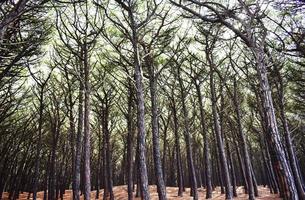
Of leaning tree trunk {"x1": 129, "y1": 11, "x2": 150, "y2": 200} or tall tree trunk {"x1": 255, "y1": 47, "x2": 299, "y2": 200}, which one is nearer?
tall tree trunk {"x1": 255, "y1": 47, "x2": 299, "y2": 200}

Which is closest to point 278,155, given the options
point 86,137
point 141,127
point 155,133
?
point 141,127

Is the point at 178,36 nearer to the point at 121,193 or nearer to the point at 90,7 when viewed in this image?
the point at 90,7

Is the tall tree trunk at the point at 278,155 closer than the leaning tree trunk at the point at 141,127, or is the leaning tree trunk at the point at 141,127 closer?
the tall tree trunk at the point at 278,155

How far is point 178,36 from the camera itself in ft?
45.6

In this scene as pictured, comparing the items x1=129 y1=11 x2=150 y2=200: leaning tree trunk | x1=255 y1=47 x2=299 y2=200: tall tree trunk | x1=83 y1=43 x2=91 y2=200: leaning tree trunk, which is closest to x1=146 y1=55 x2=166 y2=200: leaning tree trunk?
x1=129 y1=11 x2=150 y2=200: leaning tree trunk

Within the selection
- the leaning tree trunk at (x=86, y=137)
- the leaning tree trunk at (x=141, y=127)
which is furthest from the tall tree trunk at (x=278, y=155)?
the leaning tree trunk at (x=86, y=137)

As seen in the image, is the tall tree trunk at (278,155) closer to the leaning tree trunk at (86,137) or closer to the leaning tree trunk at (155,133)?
the leaning tree trunk at (155,133)

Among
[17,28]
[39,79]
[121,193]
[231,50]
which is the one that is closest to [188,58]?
[231,50]

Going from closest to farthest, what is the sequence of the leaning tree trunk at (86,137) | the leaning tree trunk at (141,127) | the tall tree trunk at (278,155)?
the tall tree trunk at (278,155), the leaning tree trunk at (141,127), the leaning tree trunk at (86,137)

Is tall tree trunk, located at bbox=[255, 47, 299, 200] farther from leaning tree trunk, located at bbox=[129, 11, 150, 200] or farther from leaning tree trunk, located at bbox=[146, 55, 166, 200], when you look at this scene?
leaning tree trunk, located at bbox=[146, 55, 166, 200]

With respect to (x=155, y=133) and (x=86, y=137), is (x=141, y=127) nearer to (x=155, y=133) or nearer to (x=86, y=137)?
(x=155, y=133)

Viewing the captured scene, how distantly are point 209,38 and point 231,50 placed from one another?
1.64 m

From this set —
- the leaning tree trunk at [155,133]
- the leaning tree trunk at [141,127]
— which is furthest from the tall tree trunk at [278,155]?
the leaning tree trunk at [155,133]

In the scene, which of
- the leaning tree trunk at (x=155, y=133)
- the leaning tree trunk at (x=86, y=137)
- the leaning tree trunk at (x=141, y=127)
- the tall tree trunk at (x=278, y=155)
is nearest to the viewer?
the tall tree trunk at (x=278, y=155)
